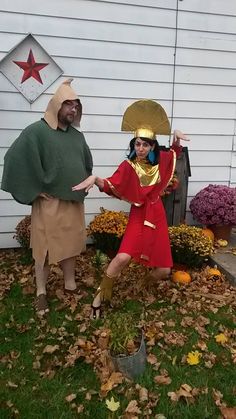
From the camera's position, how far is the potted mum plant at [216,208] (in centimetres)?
577

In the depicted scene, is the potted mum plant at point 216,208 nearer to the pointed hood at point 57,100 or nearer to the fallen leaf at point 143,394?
the pointed hood at point 57,100

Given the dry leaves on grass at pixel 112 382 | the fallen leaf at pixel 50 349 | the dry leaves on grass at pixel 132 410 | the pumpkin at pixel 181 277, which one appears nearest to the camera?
the dry leaves on grass at pixel 132 410

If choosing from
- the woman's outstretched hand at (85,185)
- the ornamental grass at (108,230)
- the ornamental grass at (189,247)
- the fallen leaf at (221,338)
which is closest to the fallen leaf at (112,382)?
the fallen leaf at (221,338)

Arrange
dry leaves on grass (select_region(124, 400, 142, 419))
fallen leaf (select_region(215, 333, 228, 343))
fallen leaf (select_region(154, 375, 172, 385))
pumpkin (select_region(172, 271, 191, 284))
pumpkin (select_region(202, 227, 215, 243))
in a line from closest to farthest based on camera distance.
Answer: dry leaves on grass (select_region(124, 400, 142, 419)) → fallen leaf (select_region(154, 375, 172, 385)) → fallen leaf (select_region(215, 333, 228, 343)) → pumpkin (select_region(172, 271, 191, 284)) → pumpkin (select_region(202, 227, 215, 243))

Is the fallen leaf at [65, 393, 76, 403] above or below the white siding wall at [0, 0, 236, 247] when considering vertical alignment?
below

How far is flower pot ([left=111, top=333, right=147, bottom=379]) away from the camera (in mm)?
3098

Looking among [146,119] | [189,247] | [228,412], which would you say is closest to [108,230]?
[189,247]

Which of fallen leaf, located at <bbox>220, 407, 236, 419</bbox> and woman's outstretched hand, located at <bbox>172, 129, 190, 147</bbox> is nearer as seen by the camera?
fallen leaf, located at <bbox>220, 407, 236, 419</bbox>

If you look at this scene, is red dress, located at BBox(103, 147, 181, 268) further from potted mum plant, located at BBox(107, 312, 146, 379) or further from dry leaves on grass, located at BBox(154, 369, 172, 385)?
dry leaves on grass, located at BBox(154, 369, 172, 385)

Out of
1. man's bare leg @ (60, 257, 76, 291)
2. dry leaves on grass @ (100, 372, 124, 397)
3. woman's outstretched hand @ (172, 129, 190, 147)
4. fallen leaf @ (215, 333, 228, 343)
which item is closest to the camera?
Answer: dry leaves on grass @ (100, 372, 124, 397)

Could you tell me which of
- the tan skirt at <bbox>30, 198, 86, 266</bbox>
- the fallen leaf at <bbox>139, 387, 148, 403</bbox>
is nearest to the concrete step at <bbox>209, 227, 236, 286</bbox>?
the tan skirt at <bbox>30, 198, 86, 266</bbox>

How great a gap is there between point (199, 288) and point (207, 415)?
1981mm

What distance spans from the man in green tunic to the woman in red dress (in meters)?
0.40

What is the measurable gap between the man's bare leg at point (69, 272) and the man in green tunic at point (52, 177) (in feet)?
0.55
